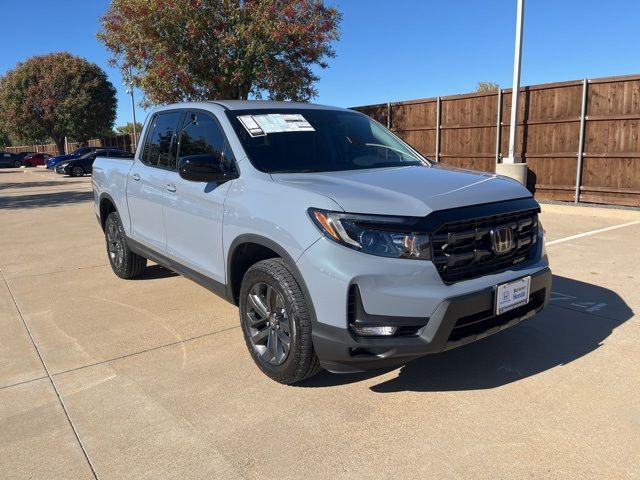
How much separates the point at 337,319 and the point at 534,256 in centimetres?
149

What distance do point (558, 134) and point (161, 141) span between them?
10433 mm

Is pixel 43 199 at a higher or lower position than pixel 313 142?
lower

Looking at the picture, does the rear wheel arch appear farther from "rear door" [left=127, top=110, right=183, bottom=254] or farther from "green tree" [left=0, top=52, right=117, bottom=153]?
"green tree" [left=0, top=52, right=117, bottom=153]

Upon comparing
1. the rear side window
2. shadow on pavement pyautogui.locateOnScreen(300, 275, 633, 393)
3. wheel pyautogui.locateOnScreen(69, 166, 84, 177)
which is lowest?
shadow on pavement pyautogui.locateOnScreen(300, 275, 633, 393)

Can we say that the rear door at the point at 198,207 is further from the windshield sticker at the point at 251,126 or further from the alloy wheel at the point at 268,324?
the alloy wheel at the point at 268,324

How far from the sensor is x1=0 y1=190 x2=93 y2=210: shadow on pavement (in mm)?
14656

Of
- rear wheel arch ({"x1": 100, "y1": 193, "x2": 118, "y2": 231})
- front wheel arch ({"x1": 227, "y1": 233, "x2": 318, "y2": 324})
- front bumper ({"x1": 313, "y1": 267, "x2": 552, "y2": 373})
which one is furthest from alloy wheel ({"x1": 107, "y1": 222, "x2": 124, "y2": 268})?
front bumper ({"x1": 313, "y1": 267, "x2": 552, "y2": 373})

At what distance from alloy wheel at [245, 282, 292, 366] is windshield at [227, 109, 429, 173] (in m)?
0.83

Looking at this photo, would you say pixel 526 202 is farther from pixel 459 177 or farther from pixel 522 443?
pixel 522 443

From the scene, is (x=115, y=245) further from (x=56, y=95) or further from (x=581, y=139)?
(x=56, y=95)

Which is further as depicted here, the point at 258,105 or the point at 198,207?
the point at 258,105

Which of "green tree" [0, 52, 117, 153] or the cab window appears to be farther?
"green tree" [0, 52, 117, 153]

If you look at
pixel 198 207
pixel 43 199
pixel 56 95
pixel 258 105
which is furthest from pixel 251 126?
pixel 56 95

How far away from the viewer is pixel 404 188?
3.08 meters
